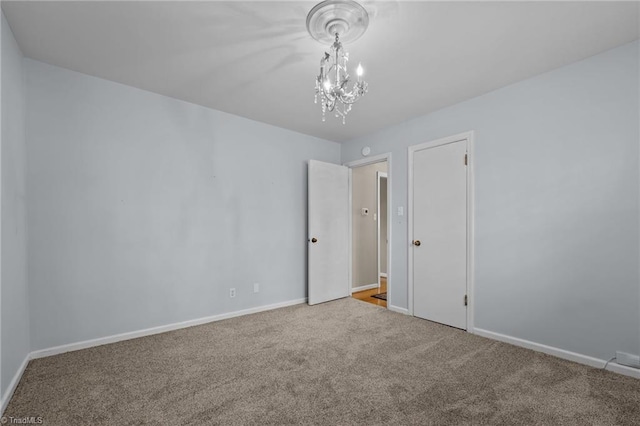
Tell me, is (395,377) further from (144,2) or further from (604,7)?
(144,2)

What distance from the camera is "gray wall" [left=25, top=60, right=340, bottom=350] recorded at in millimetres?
2582

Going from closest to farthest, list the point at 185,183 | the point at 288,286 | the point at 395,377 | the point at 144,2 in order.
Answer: the point at 144,2
the point at 395,377
the point at 185,183
the point at 288,286

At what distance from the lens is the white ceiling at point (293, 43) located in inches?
75.3

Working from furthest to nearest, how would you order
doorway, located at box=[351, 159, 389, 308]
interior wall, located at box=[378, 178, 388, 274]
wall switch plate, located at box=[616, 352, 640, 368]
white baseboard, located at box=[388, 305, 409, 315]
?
interior wall, located at box=[378, 178, 388, 274], doorway, located at box=[351, 159, 389, 308], white baseboard, located at box=[388, 305, 409, 315], wall switch plate, located at box=[616, 352, 640, 368]

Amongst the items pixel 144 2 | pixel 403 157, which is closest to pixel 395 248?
pixel 403 157

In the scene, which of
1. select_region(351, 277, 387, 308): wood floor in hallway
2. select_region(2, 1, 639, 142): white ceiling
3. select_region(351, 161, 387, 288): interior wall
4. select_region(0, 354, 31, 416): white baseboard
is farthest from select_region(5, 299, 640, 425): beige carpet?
select_region(2, 1, 639, 142): white ceiling

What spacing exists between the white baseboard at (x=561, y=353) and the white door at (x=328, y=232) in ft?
6.58

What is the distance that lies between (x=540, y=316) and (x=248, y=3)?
11.1ft

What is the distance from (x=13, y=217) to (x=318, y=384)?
2461 mm

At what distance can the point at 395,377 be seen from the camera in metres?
2.24

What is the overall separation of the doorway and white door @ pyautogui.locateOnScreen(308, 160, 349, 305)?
35 cm

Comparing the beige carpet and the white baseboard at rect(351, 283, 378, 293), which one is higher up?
the beige carpet

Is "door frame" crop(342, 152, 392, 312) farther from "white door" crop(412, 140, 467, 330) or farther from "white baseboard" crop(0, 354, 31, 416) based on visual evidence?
"white baseboard" crop(0, 354, 31, 416)

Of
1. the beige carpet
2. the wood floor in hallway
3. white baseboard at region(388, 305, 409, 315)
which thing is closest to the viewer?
the beige carpet
